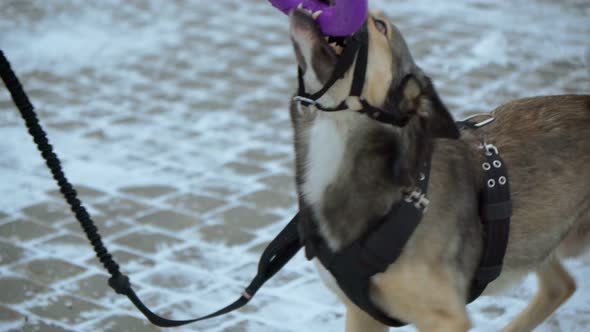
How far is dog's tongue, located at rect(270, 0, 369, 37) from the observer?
2801mm

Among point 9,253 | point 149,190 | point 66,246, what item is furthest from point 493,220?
point 149,190

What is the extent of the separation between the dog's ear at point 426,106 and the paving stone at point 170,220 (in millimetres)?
2861

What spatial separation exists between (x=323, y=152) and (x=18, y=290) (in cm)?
251

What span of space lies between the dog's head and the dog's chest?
0.25 feet

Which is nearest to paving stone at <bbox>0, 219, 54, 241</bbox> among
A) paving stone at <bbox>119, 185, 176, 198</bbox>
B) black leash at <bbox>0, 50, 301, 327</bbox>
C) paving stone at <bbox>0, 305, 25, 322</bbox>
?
paving stone at <bbox>119, 185, 176, 198</bbox>

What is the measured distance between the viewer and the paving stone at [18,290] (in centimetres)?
461

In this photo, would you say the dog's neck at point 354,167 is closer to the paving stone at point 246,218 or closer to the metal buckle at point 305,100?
the metal buckle at point 305,100

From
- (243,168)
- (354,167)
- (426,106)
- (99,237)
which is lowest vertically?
(243,168)

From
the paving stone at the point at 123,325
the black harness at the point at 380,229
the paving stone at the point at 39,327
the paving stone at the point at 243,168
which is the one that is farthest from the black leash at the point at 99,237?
the paving stone at the point at 243,168

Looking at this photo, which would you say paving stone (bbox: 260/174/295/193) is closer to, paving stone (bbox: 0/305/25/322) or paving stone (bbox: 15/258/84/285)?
paving stone (bbox: 15/258/84/285)

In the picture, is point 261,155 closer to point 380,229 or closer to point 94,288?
point 94,288

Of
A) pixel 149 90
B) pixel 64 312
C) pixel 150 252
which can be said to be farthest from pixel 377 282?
pixel 149 90

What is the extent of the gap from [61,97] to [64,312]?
153 inches

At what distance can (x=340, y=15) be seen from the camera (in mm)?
2820
